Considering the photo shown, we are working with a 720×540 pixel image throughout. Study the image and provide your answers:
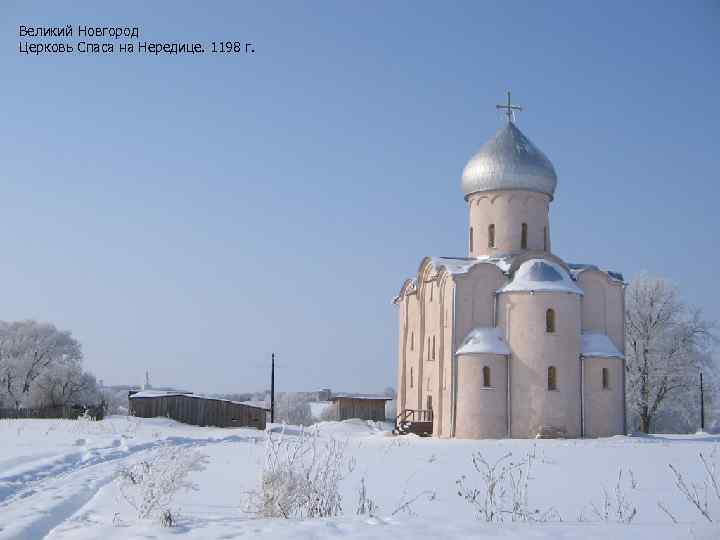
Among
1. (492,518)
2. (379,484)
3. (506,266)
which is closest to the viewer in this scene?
(492,518)

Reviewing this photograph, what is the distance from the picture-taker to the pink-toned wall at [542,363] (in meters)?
27.9

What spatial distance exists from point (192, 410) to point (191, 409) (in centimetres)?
7

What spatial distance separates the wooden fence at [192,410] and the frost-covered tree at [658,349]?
17.9m

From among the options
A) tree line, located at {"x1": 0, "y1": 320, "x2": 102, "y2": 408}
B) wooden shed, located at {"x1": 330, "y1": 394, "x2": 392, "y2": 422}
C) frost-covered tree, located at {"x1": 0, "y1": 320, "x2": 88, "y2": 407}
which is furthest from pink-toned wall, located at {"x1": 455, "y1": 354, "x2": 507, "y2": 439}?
frost-covered tree, located at {"x1": 0, "y1": 320, "x2": 88, "y2": 407}

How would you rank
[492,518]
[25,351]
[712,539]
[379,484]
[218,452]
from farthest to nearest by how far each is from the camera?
[25,351] < [218,452] < [379,484] < [492,518] < [712,539]

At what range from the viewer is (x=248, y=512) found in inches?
329

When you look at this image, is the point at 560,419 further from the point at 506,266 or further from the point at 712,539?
the point at 712,539

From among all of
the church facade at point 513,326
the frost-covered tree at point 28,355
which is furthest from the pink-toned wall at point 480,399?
the frost-covered tree at point 28,355

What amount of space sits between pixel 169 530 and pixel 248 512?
1296 millimetres

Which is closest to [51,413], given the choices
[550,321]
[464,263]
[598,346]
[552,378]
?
[464,263]

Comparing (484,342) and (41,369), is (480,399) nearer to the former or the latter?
(484,342)

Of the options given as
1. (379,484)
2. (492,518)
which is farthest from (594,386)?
(492,518)

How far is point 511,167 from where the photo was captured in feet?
104

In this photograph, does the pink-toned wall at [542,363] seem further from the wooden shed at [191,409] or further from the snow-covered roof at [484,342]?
the wooden shed at [191,409]
